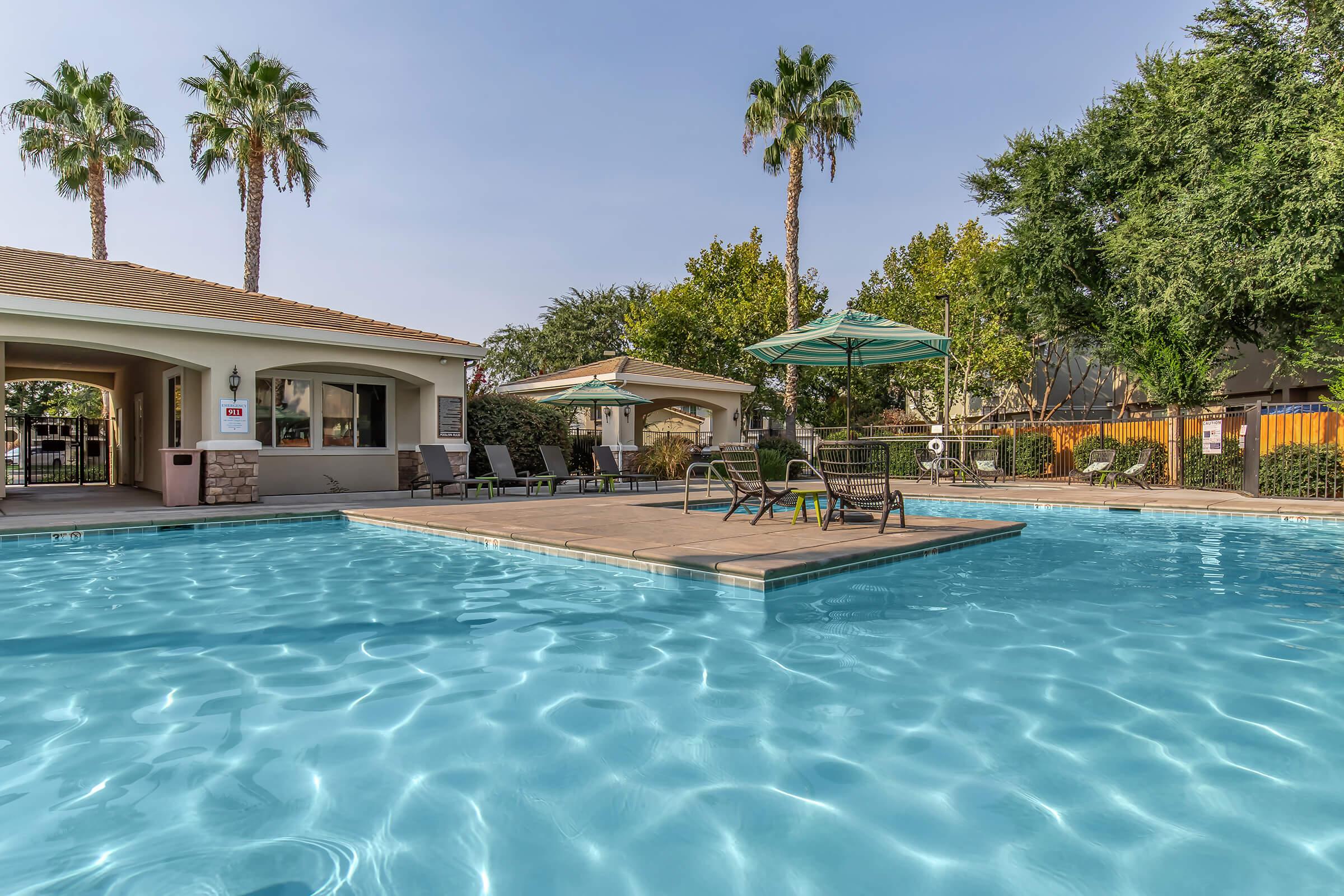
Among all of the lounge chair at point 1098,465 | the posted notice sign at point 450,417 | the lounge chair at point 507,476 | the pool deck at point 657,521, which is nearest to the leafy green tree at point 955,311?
the lounge chair at point 1098,465

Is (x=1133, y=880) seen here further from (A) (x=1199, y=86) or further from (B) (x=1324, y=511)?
(A) (x=1199, y=86)

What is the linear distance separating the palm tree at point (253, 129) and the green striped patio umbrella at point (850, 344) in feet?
57.6

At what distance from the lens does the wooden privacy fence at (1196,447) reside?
1360 cm

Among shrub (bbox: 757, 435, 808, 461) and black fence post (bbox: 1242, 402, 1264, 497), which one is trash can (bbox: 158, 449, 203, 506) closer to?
shrub (bbox: 757, 435, 808, 461)

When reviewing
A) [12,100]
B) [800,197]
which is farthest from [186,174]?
[800,197]

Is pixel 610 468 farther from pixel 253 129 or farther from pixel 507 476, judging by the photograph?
pixel 253 129

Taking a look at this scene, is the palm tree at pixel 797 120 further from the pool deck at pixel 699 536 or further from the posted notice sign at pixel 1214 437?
the pool deck at pixel 699 536

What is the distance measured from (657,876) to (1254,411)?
645 inches

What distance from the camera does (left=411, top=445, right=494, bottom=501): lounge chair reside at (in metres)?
13.9

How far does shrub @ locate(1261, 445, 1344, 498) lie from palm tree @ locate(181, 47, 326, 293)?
24735mm

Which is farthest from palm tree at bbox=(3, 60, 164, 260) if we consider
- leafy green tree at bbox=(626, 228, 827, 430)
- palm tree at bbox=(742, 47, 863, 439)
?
palm tree at bbox=(742, 47, 863, 439)

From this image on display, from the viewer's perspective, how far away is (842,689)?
12.5ft

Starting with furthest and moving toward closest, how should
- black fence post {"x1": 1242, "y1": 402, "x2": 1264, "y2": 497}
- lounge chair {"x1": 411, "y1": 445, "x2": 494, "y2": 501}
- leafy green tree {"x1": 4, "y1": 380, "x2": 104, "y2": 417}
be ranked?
leafy green tree {"x1": 4, "y1": 380, "x2": 104, "y2": 417}
black fence post {"x1": 1242, "y1": 402, "x2": 1264, "y2": 497}
lounge chair {"x1": 411, "y1": 445, "x2": 494, "y2": 501}

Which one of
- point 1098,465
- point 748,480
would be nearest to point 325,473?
point 748,480
